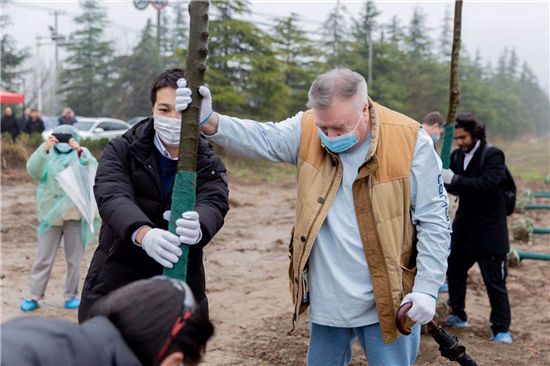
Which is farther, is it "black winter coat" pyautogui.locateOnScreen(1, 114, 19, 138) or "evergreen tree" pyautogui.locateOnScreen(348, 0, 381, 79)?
"evergreen tree" pyautogui.locateOnScreen(348, 0, 381, 79)

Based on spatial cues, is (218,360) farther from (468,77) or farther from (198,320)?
(468,77)

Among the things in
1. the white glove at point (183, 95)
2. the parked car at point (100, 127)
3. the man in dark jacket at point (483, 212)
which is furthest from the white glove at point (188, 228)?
the parked car at point (100, 127)

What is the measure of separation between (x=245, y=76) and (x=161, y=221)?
19.5 metres

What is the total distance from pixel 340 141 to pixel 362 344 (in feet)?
3.40

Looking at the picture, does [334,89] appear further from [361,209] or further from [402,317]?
[402,317]

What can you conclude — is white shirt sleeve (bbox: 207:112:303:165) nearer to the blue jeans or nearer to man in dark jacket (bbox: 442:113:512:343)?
the blue jeans

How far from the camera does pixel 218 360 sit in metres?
4.36

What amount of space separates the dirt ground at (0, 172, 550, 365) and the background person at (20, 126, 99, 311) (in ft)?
1.24

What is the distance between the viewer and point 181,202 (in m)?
2.05

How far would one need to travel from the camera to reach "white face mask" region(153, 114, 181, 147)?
2490 mm

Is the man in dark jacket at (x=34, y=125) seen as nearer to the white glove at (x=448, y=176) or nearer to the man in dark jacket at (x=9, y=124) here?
the man in dark jacket at (x=9, y=124)

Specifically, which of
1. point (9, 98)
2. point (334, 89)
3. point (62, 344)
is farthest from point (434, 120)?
point (9, 98)

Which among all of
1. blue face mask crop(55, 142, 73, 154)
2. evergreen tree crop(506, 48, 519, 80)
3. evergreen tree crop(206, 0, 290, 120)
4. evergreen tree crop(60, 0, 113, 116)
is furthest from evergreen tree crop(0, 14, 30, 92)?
evergreen tree crop(506, 48, 519, 80)

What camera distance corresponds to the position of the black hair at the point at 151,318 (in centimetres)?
140
